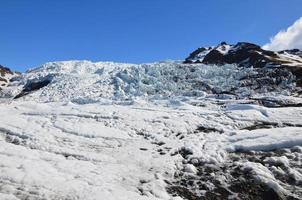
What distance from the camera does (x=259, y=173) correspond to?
1255cm

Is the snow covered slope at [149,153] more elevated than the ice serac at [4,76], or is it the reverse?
the ice serac at [4,76]

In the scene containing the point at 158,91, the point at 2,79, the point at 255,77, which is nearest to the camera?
the point at 158,91

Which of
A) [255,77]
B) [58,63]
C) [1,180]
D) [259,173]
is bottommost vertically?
[1,180]

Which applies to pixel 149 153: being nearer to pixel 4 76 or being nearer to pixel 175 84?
pixel 175 84

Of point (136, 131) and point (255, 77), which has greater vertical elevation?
point (255, 77)

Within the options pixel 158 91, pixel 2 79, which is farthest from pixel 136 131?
pixel 2 79

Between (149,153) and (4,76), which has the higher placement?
(4,76)

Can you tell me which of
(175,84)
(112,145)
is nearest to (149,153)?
(112,145)

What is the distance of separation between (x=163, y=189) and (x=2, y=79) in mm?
86442

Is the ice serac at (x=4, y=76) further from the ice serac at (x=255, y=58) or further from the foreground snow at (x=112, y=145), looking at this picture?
the foreground snow at (x=112, y=145)

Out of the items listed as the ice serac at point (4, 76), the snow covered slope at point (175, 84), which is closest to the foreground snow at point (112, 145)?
the snow covered slope at point (175, 84)

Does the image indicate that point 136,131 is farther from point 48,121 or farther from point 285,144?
point 285,144

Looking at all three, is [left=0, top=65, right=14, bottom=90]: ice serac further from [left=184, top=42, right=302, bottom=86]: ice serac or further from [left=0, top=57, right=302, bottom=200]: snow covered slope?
[left=0, top=57, right=302, bottom=200]: snow covered slope

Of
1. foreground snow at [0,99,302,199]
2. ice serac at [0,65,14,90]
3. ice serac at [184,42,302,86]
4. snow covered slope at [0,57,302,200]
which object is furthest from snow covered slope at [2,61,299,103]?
ice serac at [0,65,14,90]
